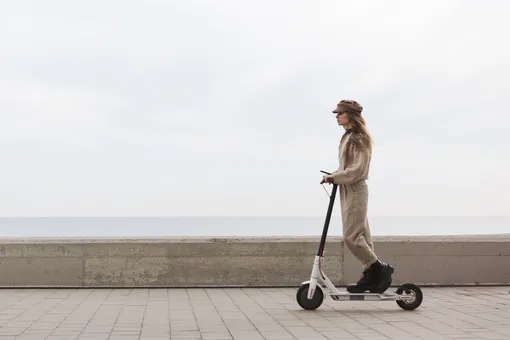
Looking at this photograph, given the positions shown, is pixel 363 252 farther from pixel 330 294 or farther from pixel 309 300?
pixel 309 300

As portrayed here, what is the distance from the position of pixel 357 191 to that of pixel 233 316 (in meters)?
1.76

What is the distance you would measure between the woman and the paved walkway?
0.34m

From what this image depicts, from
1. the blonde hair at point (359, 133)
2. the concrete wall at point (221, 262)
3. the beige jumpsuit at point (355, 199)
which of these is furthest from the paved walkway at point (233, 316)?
the blonde hair at point (359, 133)

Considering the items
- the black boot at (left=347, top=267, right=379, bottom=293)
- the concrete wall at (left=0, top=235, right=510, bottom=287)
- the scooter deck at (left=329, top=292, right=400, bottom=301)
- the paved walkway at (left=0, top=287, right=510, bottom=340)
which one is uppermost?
the concrete wall at (left=0, top=235, right=510, bottom=287)

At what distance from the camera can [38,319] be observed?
7598mm

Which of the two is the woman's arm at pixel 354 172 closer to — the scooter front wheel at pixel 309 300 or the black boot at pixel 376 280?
the black boot at pixel 376 280

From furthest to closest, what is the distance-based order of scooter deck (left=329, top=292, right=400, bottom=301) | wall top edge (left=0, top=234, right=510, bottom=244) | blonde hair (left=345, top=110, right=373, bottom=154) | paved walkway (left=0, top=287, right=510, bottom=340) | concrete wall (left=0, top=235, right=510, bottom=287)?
wall top edge (left=0, top=234, right=510, bottom=244) → concrete wall (left=0, top=235, right=510, bottom=287) → blonde hair (left=345, top=110, right=373, bottom=154) → scooter deck (left=329, top=292, right=400, bottom=301) → paved walkway (left=0, top=287, right=510, bottom=340)

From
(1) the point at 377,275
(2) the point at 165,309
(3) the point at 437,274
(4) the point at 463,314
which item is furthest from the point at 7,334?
(3) the point at 437,274

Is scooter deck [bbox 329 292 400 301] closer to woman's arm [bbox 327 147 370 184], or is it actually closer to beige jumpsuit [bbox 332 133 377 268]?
beige jumpsuit [bbox 332 133 377 268]

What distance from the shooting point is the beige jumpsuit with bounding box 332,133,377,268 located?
26.8 ft

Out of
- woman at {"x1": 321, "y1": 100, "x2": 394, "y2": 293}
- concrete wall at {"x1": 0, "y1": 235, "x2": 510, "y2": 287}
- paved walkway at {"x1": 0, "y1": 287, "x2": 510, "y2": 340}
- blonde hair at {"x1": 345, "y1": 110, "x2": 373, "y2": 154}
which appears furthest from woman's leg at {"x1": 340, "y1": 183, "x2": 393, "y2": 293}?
concrete wall at {"x1": 0, "y1": 235, "x2": 510, "y2": 287}

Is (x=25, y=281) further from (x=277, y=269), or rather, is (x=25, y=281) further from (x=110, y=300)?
(x=277, y=269)

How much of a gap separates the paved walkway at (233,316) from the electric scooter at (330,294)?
134 millimetres

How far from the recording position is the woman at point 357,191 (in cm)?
817
